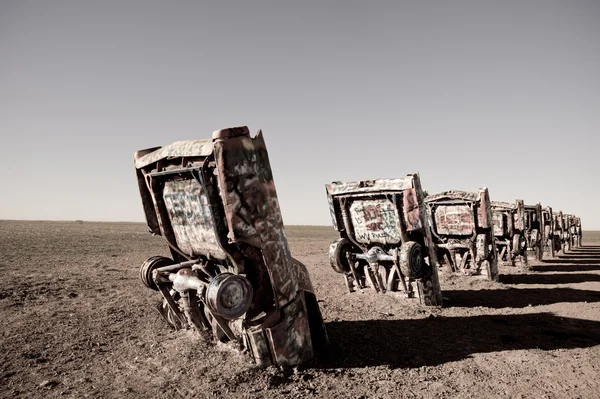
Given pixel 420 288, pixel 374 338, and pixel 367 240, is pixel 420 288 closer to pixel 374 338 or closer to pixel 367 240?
pixel 367 240

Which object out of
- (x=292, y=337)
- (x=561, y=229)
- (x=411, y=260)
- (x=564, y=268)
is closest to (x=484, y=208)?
(x=411, y=260)

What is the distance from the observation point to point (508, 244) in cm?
1363

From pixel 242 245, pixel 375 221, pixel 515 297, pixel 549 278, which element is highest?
pixel 242 245

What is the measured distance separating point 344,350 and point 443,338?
5.56ft

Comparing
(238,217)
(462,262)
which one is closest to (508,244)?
(462,262)

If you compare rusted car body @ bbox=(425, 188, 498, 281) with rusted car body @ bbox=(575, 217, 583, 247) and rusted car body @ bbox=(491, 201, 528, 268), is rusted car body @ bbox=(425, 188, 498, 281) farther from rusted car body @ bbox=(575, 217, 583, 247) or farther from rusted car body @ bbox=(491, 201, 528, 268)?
rusted car body @ bbox=(575, 217, 583, 247)

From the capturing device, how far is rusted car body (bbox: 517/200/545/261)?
15.4 m

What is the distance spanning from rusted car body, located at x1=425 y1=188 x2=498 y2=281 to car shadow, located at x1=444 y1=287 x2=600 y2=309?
3.72 feet

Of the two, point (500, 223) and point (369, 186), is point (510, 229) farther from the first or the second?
point (369, 186)

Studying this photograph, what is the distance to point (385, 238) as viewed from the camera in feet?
25.7

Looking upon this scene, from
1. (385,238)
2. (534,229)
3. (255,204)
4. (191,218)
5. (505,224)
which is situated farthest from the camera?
(534,229)

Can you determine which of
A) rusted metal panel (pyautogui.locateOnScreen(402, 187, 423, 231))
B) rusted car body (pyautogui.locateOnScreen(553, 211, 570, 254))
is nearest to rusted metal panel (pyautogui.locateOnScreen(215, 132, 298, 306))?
rusted metal panel (pyautogui.locateOnScreen(402, 187, 423, 231))

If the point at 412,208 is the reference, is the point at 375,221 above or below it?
below

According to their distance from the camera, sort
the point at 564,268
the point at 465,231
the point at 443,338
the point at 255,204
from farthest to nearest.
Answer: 1. the point at 564,268
2. the point at 465,231
3. the point at 443,338
4. the point at 255,204
